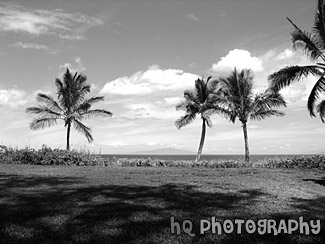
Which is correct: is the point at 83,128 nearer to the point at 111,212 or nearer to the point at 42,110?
the point at 42,110

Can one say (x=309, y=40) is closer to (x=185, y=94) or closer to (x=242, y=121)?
(x=242, y=121)

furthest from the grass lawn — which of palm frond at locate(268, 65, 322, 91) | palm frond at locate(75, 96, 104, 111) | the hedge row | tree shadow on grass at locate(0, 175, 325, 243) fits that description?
palm frond at locate(75, 96, 104, 111)

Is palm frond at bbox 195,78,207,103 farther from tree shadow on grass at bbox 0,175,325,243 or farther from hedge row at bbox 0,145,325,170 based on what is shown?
tree shadow on grass at bbox 0,175,325,243

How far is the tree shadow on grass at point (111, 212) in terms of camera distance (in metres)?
5.92

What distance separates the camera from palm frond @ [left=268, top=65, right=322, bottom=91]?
706 inches

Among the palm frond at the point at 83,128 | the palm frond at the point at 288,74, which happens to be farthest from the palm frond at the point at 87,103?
the palm frond at the point at 288,74

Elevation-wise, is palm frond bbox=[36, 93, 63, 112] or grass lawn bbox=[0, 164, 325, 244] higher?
palm frond bbox=[36, 93, 63, 112]

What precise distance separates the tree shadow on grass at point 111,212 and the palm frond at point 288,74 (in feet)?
30.9

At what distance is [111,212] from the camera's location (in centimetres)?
761

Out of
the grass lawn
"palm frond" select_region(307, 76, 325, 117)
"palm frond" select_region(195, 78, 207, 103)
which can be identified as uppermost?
"palm frond" select_region(195, 78, 207, 103)

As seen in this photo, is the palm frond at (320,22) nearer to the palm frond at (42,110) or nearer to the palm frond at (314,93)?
the palm frond at (314,93)

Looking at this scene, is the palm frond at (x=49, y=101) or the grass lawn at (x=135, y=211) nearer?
the grass lawn at (x=135, y=211)

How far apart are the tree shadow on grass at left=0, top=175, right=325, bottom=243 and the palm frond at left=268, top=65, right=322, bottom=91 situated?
371 inches

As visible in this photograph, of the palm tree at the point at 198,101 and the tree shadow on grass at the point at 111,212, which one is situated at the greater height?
the palm tree at the point at 198,101
